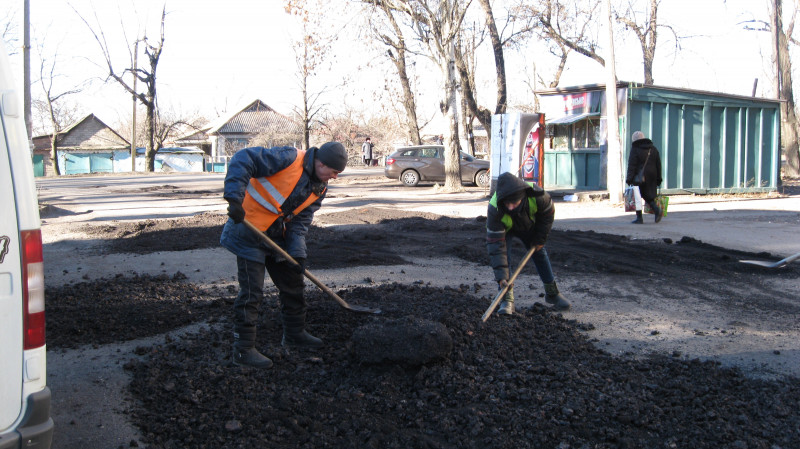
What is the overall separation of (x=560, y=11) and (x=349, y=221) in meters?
Result: 17.4

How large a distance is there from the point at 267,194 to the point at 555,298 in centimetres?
280

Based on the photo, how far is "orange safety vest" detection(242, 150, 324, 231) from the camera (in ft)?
13.7

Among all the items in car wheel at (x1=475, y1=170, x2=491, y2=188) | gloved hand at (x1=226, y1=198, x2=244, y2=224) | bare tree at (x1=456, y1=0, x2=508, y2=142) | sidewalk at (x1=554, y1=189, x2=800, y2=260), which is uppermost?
bare tree at (x1=456, y1=0, x2=508, y2=142)

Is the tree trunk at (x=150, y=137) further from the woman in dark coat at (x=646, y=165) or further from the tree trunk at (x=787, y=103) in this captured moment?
the woman in dark coat at (x=646, y=165)

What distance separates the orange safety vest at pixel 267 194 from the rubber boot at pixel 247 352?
68 cm

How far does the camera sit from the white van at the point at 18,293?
7.57 ft

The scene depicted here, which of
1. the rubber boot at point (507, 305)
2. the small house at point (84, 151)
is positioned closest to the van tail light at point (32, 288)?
the rubber boot at point (507, 305)

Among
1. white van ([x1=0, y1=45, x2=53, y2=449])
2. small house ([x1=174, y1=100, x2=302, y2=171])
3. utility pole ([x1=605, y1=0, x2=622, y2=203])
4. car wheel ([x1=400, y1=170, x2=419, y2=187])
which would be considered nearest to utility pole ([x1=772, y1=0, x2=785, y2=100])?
utility pole ([x1=605, y1=0, x2=622, y2=203])

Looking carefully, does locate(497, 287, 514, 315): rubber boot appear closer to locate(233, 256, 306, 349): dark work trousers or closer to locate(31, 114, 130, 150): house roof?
locate(233, 256, 306, 349): dark work trousers

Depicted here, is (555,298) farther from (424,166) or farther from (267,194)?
(424,166)

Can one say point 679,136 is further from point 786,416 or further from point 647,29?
point 786,416

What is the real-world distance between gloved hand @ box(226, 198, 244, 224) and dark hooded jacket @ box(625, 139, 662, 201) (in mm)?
9056

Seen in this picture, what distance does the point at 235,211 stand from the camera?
12.6ft

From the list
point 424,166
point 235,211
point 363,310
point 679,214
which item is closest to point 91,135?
point 424,166
